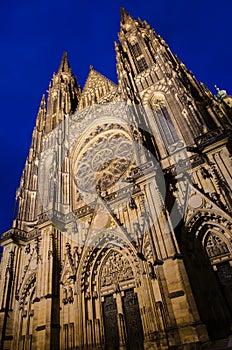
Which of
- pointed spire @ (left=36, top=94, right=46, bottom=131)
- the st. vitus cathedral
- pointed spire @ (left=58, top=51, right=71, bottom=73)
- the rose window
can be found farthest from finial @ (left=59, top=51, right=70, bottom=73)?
the rose window

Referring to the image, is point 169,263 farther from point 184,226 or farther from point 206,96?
point 206,96

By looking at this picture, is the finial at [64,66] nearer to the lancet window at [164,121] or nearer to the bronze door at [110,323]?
the lancet window at [164,121]

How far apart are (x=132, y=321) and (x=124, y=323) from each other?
0.30 m

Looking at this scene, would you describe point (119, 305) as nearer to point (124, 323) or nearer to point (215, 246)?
point (124, 323)

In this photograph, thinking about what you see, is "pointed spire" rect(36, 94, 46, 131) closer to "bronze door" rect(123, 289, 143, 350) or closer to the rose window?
the rose window

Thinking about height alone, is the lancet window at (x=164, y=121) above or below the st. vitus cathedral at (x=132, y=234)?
above

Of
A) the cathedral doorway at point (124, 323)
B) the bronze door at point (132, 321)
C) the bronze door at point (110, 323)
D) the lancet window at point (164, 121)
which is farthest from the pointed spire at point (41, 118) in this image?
the bronze door at point (132, 321)

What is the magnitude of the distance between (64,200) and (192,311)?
9045 millimetres

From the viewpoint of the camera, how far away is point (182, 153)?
11.2 metres

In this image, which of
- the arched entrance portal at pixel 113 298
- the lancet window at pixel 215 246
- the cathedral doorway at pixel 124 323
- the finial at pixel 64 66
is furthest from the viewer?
the finial at pixel 64 66

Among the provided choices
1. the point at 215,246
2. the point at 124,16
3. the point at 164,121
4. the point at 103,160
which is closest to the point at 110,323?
the point at 215,246

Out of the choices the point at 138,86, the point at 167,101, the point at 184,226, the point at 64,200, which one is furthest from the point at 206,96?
the point at 64,200

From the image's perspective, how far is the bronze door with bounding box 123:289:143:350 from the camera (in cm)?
861

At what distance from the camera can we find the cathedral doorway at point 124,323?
28.6 feet
